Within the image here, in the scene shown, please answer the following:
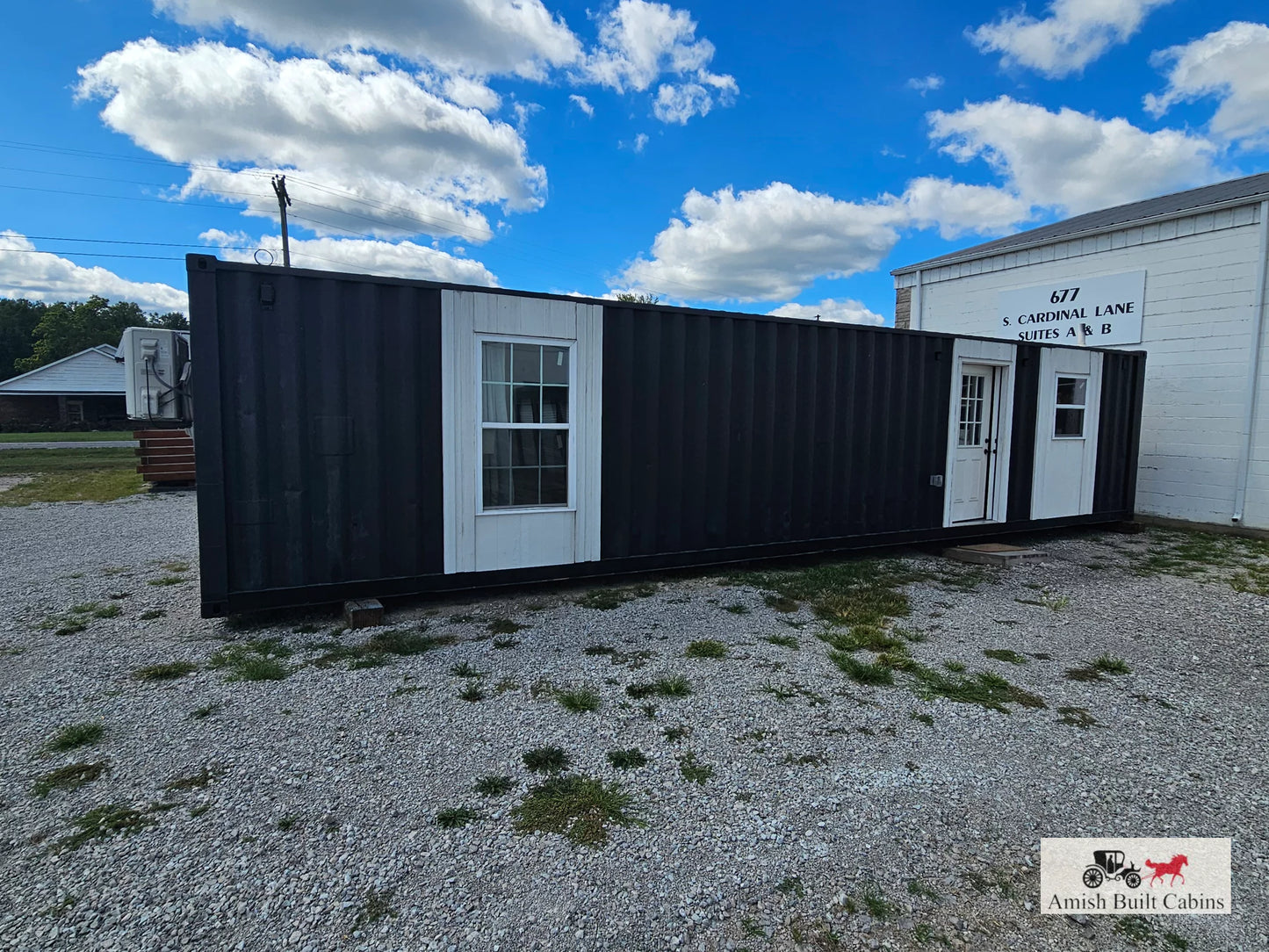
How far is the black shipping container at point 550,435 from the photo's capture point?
417cm

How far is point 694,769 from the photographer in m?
2.61

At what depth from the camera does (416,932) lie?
1781mm

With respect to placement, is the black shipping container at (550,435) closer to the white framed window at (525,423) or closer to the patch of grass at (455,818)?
the white framed window at (525,423)

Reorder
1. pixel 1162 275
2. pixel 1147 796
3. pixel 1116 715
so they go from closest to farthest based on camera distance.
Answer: pixel 1147 796, pixel 1116 715, pixel 1162 275

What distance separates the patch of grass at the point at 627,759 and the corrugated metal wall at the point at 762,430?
8.73 ft

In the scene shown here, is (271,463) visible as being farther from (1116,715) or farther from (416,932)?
(1116,715)

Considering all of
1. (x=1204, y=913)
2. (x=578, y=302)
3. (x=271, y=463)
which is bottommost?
(x=1204, y=913)

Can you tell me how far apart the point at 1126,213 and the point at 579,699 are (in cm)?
1136

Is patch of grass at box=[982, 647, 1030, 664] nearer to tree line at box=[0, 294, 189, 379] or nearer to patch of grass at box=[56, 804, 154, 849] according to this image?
patch of grass at box=[56, 804, 154, 849]

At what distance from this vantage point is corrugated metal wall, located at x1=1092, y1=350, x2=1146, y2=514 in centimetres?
805

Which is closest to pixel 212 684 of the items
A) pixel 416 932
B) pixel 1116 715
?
pixel 416 932

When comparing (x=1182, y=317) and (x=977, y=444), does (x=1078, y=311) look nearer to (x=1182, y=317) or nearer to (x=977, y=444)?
(x=1182, y=317)

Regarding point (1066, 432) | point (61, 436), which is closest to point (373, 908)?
point (1066, 432)

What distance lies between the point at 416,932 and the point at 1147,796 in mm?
2623
